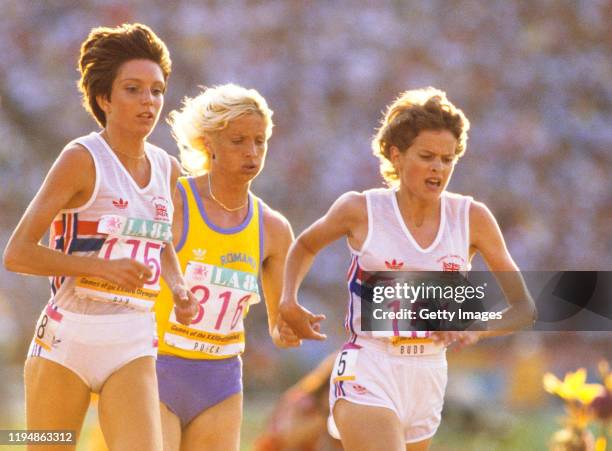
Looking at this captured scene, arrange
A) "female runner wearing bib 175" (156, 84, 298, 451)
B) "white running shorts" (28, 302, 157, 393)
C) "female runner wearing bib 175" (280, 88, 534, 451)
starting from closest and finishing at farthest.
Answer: "white running shorts" (28, 302, 157, 393), "female runner wearing bib 175" (280, 88, 534, 451), "female runner wearing bib 175" (156, 84, 298, 451)

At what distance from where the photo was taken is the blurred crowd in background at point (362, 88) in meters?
12.8

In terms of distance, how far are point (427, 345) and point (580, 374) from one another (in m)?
0.63

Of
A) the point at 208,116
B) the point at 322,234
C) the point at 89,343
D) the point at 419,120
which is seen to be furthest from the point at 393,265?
the point at 89,343

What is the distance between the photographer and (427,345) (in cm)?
433

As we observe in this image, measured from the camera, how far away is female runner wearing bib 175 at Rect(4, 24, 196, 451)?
3809 millimetres

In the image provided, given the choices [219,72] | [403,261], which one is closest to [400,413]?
[403,261]

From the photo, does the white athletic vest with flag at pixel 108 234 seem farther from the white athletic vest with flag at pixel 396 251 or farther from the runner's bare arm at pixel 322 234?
the white athletic vest with flag at pixel 396 251

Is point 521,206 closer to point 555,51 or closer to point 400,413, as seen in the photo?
point 555,51

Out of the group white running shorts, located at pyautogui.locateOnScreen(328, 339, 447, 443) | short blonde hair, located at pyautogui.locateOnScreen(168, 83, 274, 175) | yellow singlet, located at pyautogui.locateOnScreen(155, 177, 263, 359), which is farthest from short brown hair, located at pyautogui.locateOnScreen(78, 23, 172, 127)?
white running shorts, located at pyautogui.locateOnScreen(328, 339, 447, 443)

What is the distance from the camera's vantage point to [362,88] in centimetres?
1407

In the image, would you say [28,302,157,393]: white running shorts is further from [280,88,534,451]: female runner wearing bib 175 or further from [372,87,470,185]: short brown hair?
[372,87,470,185]: short brown hair

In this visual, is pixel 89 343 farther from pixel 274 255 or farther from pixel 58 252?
pixel 274 255

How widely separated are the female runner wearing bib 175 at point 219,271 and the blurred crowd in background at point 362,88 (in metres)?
6.98

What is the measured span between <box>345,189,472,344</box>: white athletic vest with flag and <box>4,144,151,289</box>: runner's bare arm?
36.9 inches
